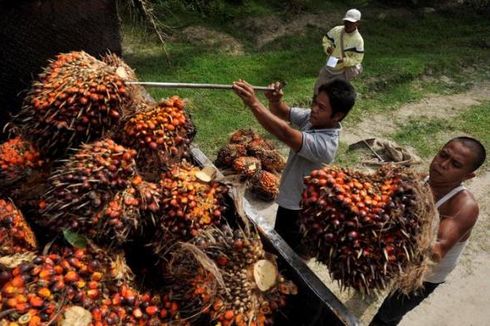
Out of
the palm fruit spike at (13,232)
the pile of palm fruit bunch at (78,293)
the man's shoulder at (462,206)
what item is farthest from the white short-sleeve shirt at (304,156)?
the palm fruit spike at (13,232)

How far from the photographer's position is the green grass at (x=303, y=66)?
6.71 metres

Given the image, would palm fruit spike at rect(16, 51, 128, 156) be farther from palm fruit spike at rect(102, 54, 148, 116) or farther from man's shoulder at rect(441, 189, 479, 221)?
man's shoulder at rect(441, 189, 479, 221)

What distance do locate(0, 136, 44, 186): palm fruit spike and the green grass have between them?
3675mm

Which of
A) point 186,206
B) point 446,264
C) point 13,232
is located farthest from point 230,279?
point 446,264

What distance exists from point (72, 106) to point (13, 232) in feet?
2.09

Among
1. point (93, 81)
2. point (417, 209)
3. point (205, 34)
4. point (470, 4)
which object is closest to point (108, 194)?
point (93, 81)

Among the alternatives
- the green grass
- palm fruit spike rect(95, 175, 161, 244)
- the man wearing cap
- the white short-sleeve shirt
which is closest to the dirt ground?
the white short-sleeve shirt

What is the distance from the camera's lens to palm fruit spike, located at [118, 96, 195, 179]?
2.05 meters

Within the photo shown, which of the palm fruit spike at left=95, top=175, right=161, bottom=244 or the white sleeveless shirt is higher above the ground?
the palm fruit spike at left=95, top=175, right=161, bottom=244

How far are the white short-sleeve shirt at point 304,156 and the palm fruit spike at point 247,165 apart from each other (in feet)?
5.18

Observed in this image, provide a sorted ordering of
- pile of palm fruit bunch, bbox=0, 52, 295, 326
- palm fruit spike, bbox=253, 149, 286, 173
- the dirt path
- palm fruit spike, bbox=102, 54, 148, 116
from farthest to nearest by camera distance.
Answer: the dirt path
palm fruit spike, bbox=253, 149, 286, 173
palm fruit spike, bbox=102, 54, 148, 116
pile of palm fruit bunch, bbox=0, 52, 295, 326

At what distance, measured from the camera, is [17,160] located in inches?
80.4

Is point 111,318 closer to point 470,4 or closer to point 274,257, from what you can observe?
point 274,257

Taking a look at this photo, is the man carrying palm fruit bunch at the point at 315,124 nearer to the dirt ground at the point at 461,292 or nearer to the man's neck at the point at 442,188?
the dirt ground at the point at 461,292
